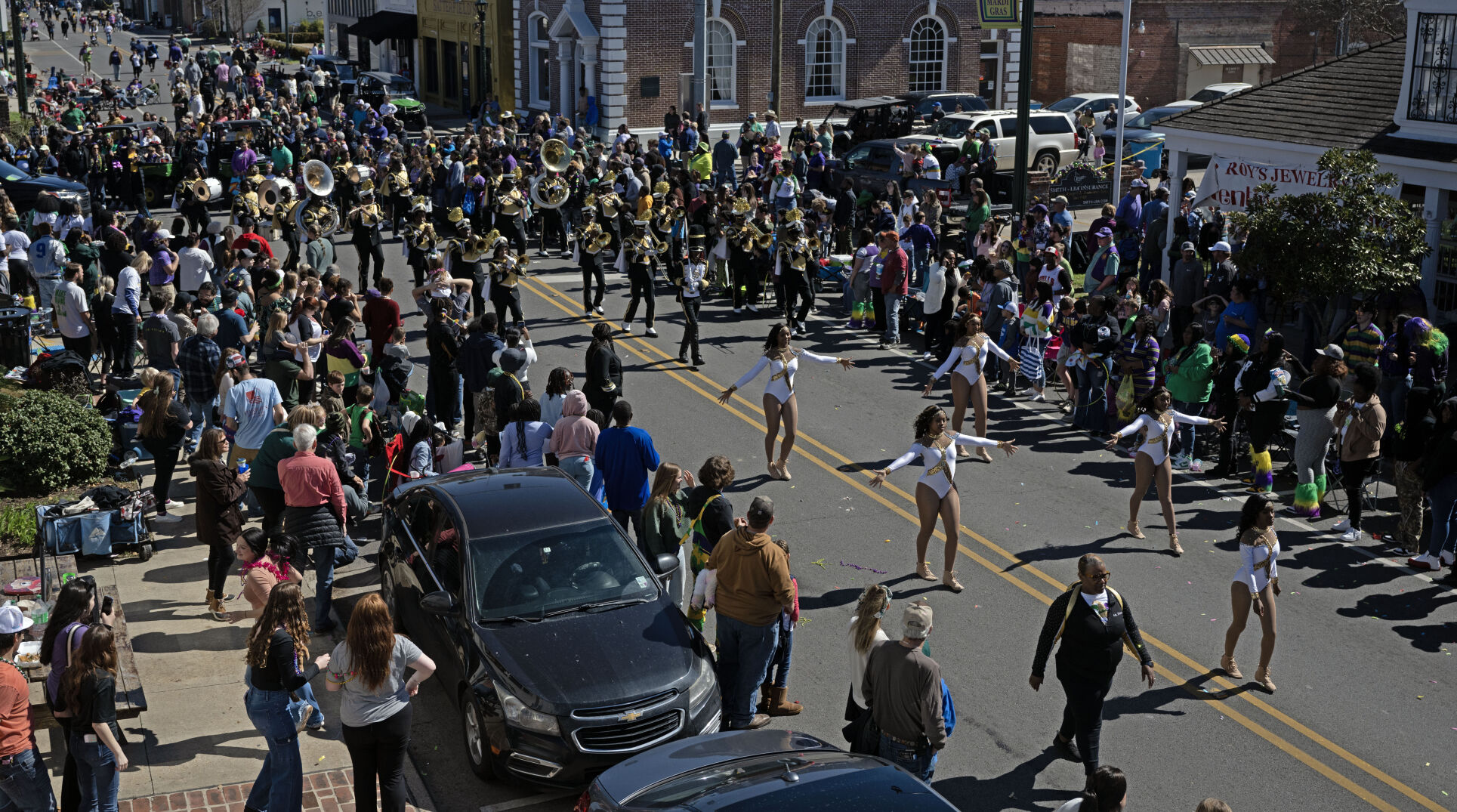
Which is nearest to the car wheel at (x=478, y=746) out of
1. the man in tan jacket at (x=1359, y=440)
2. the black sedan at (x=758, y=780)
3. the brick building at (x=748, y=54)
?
the black sedan at (x=758, y=780)

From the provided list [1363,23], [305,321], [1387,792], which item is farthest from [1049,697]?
[1363,23]

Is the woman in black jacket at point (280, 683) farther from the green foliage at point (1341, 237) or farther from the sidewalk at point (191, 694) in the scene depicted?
the green foliage at point (1341, 237)

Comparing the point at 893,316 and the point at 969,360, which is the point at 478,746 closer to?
the point at 969,360

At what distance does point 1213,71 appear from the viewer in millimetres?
55000

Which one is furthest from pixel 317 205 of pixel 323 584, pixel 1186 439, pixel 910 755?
pixel 910 755

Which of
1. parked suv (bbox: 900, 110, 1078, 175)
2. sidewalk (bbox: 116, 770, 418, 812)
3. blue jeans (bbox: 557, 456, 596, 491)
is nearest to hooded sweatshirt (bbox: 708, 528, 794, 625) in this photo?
sidewalk (bbox: 116, 770, 418, 812)

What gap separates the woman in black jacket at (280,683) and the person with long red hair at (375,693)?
27 cm

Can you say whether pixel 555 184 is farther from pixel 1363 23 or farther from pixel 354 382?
pixel 1363 23

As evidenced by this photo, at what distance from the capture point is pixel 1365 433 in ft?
44.0

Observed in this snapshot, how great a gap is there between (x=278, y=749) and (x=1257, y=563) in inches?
→ 270

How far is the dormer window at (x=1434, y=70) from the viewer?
19.3 metres

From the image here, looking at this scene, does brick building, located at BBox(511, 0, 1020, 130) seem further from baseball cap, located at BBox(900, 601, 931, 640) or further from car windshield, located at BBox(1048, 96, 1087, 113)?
baseball cap, located at BBox(900, 601, 931, 640)

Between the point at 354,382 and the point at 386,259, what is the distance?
12392mm

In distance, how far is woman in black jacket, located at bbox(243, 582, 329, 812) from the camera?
7949 mm
